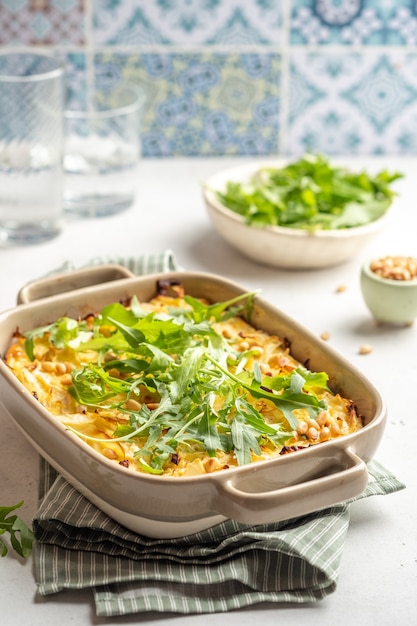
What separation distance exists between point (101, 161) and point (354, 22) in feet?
2.61

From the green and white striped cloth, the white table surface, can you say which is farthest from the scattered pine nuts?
the green and white striped cloth

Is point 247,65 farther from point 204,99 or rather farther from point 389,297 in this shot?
point 389,297

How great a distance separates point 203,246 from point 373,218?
16.0 inches

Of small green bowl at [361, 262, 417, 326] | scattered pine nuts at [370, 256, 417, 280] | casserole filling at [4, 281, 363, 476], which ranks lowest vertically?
small green bowl at [361, 262, 417, 326]

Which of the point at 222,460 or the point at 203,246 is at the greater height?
the point at 222,460

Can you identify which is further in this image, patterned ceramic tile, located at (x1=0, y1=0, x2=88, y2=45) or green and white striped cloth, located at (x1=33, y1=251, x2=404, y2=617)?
patterned ceramic tile, located at (x1=0, y1=0, x2=88, y2=45)

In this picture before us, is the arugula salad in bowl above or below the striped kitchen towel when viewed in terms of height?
above

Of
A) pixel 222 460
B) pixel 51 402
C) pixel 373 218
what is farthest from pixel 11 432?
pixel 373 218

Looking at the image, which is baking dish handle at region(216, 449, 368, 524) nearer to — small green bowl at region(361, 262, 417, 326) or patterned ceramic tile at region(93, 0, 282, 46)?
small green bowl at region(361, 262, 417, 326)

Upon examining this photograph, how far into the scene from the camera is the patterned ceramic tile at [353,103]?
2.84 meters

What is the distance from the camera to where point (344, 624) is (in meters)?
1.36

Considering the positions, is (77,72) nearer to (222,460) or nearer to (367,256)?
(367,256)

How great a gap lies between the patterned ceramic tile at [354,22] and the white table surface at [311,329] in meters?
0.34

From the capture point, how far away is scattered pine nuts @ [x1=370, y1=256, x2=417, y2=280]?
2.06 m
